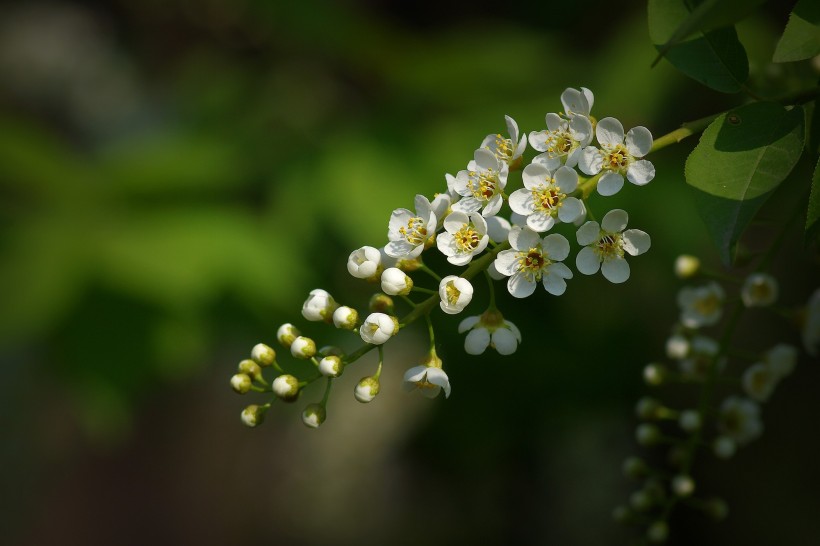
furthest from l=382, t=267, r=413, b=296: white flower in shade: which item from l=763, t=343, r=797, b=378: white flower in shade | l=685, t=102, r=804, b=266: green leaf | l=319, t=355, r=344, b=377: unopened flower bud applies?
l=763, t=343, r=797, b=378: white flower in shade

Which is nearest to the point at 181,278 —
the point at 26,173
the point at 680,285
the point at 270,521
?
the point at 26,173

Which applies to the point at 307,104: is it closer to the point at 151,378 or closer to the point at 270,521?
the point at 151,378

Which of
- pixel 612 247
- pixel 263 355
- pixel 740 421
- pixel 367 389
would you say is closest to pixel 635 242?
pixel 612 247

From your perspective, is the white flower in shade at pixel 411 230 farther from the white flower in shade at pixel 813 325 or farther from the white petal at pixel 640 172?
the white flower in shade at pixel 813 325

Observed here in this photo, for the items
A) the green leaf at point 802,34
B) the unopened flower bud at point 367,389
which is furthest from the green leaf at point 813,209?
the unopened flower bud at point 367,389

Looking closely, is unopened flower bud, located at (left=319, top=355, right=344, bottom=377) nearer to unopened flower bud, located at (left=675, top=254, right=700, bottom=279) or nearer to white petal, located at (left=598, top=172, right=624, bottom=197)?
white petal, located at (left=598, top=172, right=624, bottom=197)

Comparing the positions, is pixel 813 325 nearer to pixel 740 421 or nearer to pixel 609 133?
pixel 740 421
